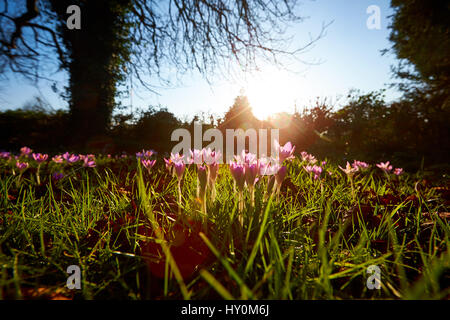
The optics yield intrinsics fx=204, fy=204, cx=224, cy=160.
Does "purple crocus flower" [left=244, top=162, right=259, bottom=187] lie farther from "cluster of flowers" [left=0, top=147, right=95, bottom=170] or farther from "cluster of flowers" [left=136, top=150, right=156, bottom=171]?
"cluster of flowers" [left=0, top=147, right=95, bottom=170]

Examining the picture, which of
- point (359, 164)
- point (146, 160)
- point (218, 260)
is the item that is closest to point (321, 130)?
point (359, 164)

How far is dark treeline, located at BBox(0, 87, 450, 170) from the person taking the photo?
268 inches

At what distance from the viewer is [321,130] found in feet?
33.0

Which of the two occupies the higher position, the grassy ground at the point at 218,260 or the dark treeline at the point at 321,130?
the dark treeline at the point at 321,130

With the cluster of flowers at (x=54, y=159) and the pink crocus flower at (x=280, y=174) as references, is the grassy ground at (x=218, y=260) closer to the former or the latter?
the pink crocus flower at (x=280, y=174)

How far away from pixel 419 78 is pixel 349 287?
47.1 ft

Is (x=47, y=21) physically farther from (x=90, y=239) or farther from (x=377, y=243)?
(x=377, y=243)

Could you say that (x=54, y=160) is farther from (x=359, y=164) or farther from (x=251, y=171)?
(x=359, y=164)

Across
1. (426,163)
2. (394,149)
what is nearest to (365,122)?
(394,149)

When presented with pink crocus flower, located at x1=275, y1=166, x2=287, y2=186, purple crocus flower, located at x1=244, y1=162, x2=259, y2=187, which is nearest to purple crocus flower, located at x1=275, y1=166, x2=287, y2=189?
pink crocus flower, located at x1=275, y1=166, x2=287, y2=186

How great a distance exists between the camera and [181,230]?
1.11 m

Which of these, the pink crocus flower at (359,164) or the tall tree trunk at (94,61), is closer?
the pink crocus flower at (359,164)

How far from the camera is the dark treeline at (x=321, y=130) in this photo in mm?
6816

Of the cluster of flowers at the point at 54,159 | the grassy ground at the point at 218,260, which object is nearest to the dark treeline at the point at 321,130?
the cluster of flowers at the point at 54,159
